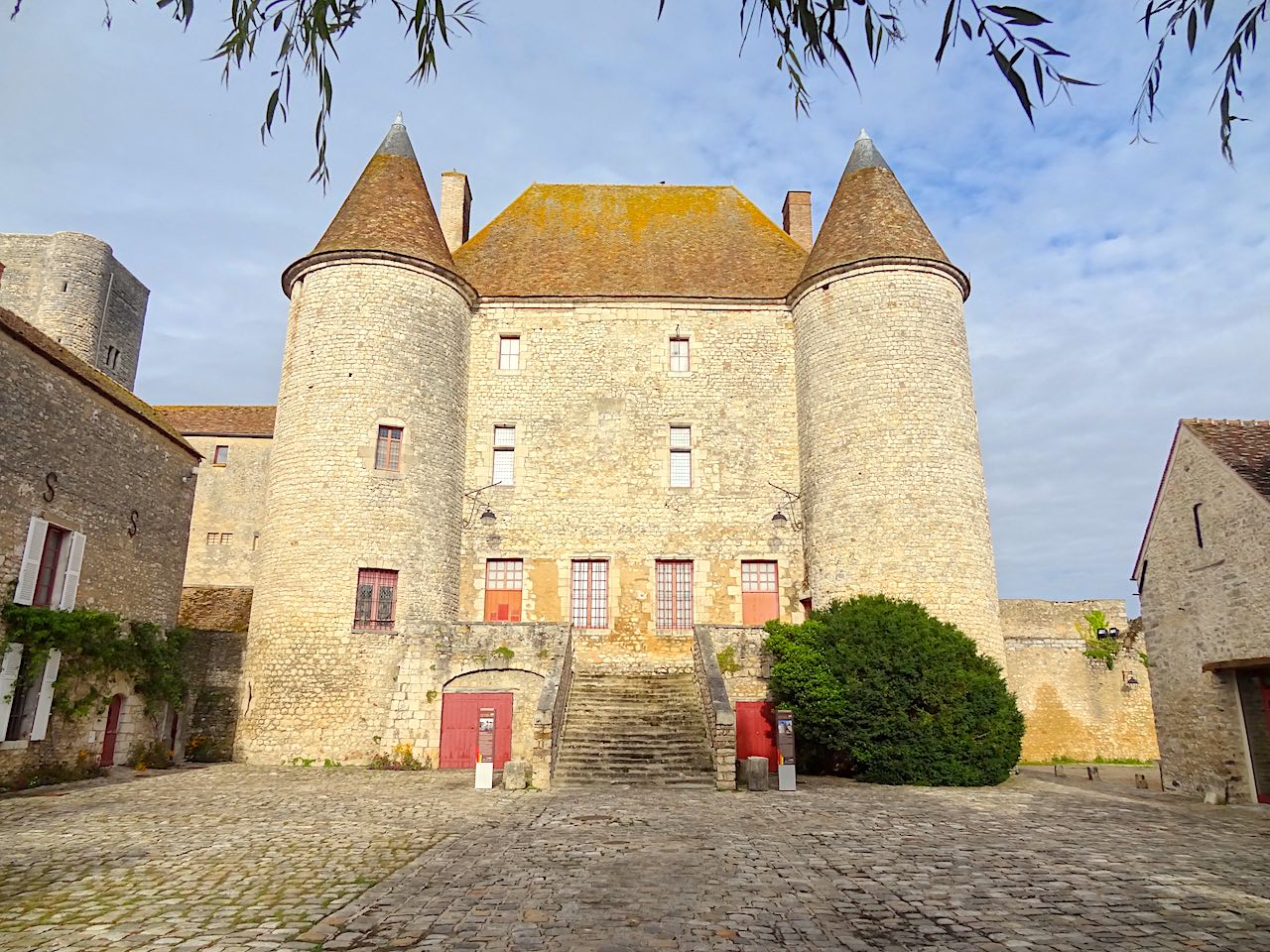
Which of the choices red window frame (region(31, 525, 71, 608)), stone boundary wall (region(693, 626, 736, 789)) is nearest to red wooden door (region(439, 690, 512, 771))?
stone boundary wall (region(693, 626, 736, 789))

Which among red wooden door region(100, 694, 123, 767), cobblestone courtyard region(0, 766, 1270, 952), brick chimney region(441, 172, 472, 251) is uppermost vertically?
brick chimney region(441, 172, 472, 251)

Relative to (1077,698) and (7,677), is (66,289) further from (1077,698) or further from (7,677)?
(1077,698)

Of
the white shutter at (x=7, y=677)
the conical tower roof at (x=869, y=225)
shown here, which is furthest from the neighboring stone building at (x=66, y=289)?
the conical tower roof at (x=869, y=225)

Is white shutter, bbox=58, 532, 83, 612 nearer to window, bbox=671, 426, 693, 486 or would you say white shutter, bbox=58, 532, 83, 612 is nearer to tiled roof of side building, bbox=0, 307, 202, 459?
tiled roof of side building, bbox=0, 307, 202, 459

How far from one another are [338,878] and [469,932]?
6.27ft

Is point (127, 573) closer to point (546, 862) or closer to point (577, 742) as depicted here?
point (577, 742)

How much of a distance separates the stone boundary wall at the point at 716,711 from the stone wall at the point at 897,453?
3.01 m

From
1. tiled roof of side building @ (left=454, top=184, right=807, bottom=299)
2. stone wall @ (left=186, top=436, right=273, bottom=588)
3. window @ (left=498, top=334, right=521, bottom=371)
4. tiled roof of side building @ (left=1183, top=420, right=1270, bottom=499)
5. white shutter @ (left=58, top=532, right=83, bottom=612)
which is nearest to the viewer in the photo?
tiled roof of side building @ (left=1183, top=420, right=1270, bottom=499)

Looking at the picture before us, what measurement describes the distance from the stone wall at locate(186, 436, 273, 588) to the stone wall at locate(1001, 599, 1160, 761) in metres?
23.0

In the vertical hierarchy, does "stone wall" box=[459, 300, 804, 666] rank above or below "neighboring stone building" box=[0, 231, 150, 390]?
below

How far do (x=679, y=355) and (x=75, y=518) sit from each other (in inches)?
493

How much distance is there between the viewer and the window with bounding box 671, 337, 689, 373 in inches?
787

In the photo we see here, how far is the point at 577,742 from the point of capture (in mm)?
14031

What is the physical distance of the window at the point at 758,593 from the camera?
60.7ft
